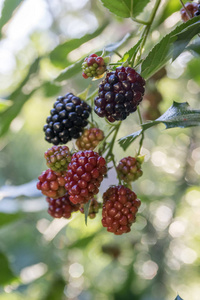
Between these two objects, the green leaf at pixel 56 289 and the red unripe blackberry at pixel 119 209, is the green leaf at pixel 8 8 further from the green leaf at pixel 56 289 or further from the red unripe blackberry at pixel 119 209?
the green leaf at pixel 56 289

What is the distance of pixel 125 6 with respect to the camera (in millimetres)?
738

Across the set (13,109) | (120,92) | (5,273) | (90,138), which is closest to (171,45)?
(120,92)

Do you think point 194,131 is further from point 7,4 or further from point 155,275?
point 7,4

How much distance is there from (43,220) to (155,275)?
719 mm

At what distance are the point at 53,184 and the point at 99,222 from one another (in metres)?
1.15

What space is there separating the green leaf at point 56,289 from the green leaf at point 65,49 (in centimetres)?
100

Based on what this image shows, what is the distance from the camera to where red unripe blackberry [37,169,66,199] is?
27.7 inches

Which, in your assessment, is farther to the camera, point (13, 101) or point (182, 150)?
point (182, 150)

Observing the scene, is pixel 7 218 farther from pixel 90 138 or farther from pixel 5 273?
pixel 90 138

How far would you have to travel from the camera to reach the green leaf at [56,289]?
161 centimetres

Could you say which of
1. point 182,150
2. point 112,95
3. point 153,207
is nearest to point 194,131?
point 182,150

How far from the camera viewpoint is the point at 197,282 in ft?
6.55

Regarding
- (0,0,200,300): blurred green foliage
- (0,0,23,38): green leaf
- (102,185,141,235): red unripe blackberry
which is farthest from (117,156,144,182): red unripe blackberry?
(0,0,200,300): blurred green foliage

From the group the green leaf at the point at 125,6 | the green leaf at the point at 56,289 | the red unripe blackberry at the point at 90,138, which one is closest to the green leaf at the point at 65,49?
the green leaf at the point at 125,6
